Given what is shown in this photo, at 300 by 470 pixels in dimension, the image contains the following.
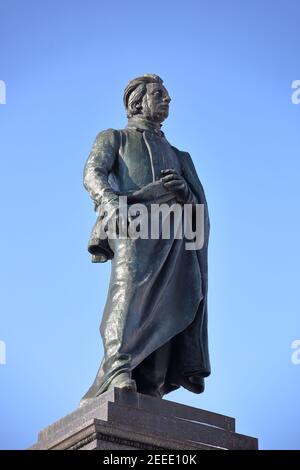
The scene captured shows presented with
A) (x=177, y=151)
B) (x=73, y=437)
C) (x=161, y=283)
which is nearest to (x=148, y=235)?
(x=161, y=283)

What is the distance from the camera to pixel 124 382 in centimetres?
1331

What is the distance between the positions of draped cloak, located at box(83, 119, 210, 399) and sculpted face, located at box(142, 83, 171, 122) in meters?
0.13

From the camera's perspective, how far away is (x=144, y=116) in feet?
51.0

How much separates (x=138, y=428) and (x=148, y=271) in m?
2.05

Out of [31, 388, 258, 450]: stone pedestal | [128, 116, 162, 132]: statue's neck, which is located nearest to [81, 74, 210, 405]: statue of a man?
[128, 116, 162, 132]: statue's neck

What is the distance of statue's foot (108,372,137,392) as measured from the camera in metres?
13.3

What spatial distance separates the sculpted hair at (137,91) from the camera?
15539mm

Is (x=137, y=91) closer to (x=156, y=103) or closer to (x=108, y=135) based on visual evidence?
(x=156, y=103)

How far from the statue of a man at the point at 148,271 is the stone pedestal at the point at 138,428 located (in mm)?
347
